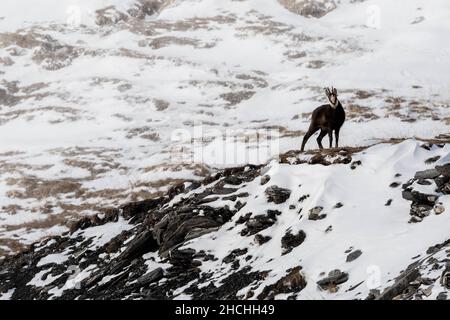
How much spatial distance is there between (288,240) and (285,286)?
2.61m

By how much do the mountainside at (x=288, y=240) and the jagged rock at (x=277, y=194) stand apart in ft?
0.12

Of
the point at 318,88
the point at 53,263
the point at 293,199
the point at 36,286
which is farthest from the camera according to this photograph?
the point at 318,88

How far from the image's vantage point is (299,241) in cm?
1623

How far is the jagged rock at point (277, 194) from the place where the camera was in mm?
18875

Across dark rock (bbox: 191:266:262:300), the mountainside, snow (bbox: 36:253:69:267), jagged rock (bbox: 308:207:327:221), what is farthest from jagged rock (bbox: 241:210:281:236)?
snow (bbox: 36:253:69:267)

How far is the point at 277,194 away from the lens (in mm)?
19016

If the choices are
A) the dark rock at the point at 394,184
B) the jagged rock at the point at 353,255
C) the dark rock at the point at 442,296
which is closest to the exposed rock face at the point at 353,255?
the jagged rock at the point at 353,255

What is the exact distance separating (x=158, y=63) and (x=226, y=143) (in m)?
56.3

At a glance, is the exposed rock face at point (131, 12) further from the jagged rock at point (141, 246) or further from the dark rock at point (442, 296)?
the dark rock at point (442, 296)

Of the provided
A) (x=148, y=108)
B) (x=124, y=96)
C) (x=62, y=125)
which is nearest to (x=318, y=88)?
(x=148, y=108)

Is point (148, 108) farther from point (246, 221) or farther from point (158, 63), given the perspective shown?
point (246, 221)

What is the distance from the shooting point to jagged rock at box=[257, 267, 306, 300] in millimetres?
13750

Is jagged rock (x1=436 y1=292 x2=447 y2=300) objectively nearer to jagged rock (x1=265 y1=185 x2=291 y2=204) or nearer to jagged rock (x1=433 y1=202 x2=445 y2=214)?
jagged rock (x1=433 y1=202 x2=445 y2=214)

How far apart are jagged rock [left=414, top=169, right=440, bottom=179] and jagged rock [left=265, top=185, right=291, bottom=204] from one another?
172 inches
